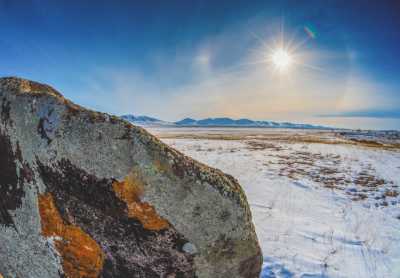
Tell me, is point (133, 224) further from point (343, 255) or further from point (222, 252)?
point (343, 255)

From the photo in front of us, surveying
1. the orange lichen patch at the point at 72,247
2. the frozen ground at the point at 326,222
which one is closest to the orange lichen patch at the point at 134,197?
the orange lichen patch at the point at 72,247

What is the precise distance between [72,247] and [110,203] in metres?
0.76

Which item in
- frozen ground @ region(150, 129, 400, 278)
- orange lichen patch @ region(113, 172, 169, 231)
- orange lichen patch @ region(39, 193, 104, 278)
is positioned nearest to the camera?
orange lichen patch @ region(113, 172, 169, 231)

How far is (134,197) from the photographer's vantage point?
1982 millimetres

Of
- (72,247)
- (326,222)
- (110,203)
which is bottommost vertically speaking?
(326,222)

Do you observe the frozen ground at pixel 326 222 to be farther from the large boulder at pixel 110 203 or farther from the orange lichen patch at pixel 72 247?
the orange lichen patch at pixel 72 247

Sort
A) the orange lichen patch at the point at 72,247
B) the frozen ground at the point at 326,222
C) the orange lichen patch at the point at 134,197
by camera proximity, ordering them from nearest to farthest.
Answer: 1. the orange lichen patch at the point at 134,197
2. the orange lichen patch at the point at 72,247
3. the frozen ground at the point at 326,222

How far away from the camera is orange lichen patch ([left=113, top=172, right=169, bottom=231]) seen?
1982 millimetres

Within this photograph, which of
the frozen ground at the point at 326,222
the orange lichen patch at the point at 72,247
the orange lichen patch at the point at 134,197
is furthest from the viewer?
the frozen ground at the point at 326,222

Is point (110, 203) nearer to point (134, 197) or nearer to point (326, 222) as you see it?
point (134, 197)

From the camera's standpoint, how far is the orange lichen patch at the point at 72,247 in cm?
222

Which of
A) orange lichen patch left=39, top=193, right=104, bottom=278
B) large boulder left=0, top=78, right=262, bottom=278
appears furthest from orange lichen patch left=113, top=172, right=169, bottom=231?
orange lichen patch left=39, top=193, right=104, bottom=278

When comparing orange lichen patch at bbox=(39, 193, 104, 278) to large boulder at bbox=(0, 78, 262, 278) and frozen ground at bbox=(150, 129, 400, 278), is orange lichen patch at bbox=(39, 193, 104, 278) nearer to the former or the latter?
large boulder at bbox=(0, 78, 262, 278)

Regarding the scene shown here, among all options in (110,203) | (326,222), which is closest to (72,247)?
(110,203)
